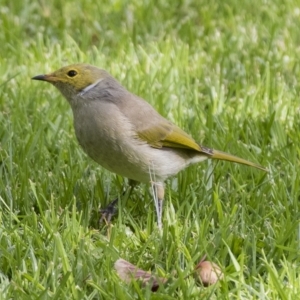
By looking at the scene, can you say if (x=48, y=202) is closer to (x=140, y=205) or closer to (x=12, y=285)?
(x=140, y=205)

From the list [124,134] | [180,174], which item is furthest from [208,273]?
[180,174]

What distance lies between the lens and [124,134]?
5.30 meters

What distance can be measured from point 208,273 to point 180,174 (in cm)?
165

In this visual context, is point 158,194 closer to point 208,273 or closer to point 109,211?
point 109,211

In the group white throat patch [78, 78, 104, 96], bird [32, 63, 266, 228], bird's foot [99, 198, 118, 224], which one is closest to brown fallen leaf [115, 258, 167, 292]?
bird [32, 63, 266, 228]

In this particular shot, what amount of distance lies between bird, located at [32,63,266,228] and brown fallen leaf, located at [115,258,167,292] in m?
0.67

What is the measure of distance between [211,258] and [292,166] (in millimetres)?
1421

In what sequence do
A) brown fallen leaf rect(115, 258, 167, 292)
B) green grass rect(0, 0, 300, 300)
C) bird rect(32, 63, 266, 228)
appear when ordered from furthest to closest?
1. bird rect(32, 63, 266, 228)
2. green grass rect(0, 0, 300, 300)
3. brown fallen leaf rect(115, 258, 167, 292)

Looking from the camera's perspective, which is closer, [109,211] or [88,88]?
[109,211]

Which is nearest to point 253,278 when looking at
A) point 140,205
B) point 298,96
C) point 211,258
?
point 211,258

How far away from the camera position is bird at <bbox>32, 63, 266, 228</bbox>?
5258 mm

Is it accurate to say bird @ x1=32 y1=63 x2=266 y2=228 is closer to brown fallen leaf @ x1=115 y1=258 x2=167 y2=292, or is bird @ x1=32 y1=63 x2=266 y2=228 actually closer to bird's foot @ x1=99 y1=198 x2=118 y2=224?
bird's foot @ x1=99 y1=198 x2=118 y2=224

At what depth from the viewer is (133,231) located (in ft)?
17.0

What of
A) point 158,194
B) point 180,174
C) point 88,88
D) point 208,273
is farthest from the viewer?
point 180,174
